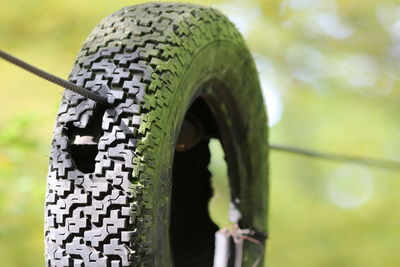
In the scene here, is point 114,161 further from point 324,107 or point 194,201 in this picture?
point 324,107

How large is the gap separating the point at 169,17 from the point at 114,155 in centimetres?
40

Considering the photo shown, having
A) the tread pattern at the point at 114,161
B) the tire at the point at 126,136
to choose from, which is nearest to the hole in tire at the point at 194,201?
the tire at the point at 126,136

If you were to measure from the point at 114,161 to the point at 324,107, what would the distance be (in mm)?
5541

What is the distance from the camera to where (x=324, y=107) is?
6582mm

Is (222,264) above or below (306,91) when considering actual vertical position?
below

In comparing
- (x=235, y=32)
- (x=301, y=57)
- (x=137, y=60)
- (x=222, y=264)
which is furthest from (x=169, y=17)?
(x=301, y=57)

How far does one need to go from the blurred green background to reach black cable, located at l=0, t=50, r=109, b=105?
4.64 meters

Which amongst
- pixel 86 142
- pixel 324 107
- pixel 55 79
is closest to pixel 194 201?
pixel 86 142

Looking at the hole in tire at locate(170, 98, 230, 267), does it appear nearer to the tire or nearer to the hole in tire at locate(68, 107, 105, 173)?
the tire

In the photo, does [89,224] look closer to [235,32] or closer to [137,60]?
[137,60]

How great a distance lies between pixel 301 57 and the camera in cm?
648

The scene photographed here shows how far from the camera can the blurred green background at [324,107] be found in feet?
20.3

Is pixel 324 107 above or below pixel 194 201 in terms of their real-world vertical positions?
above

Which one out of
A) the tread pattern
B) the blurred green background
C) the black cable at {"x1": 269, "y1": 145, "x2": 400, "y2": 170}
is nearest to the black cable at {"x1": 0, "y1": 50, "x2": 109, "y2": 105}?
the tread pattern
